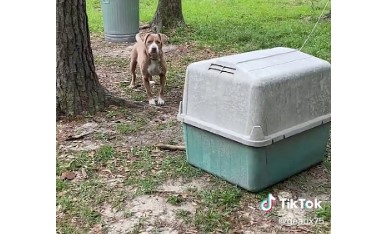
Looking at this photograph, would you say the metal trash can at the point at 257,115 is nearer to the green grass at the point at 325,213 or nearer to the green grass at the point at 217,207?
the green grass at the point at 217,207

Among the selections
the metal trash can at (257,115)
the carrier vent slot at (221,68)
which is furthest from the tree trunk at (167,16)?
the carrier vent slot at (221,68)

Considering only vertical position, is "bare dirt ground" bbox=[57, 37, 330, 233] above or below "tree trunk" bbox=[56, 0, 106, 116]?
below

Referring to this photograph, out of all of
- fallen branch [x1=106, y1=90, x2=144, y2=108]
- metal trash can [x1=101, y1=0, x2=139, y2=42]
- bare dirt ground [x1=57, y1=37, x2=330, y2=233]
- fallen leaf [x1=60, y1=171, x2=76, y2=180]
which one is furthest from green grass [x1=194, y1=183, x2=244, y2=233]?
metal trash can [x1=101, y1=0, x2=139, y2=42]

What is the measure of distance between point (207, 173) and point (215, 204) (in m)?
0.42

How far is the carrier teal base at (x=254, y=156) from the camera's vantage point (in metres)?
3.05

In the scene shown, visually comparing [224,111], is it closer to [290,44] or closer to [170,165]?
[170,165]

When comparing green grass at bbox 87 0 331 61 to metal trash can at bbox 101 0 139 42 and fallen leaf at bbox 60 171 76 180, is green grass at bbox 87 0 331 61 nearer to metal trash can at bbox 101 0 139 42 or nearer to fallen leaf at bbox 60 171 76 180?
metal trash can at bbox 101 0 139 42

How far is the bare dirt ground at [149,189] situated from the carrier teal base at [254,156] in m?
0.07

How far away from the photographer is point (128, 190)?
325 cm

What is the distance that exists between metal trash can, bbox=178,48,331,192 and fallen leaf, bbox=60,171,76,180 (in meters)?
0.87

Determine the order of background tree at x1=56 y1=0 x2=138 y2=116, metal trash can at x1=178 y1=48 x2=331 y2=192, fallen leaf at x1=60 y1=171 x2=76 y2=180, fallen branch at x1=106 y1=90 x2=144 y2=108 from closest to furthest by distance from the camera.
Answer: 1. metal trash can at x1=178 y1=48 x2=331 y2=192
2. fallen leaf at x1=60 y1=171 x2=76 y2=180
3. background tree at x1=56 y1=0 x2=138 y2=116
4. fallen branch at x1=106 y1=90 x2=144 y2=108

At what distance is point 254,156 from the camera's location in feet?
9.83

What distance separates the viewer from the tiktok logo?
3004 millimetres

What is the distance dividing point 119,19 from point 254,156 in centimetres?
550
